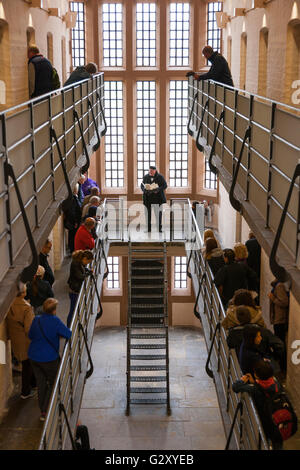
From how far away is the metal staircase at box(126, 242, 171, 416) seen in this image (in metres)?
15.7

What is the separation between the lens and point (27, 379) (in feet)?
31.5

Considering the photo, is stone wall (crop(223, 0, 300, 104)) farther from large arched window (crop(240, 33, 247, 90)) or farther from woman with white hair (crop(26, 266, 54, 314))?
woman with white hair (crop(26, 266, 54, 314))

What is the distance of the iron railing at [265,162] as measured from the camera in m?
6.03

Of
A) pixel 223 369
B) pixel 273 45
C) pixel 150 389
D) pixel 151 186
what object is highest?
pixel 273 45

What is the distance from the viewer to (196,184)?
75.9ft

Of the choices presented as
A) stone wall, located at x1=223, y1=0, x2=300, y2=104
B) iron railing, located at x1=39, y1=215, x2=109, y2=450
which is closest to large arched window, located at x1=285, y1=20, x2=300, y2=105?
stone wall, located at x1=223, y1=0, x2=300, y2=104

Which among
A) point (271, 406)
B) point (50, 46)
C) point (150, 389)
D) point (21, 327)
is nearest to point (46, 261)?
point (21, 327)

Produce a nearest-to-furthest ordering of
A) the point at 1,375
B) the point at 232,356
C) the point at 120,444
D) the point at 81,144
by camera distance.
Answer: the point at 232,356 < the point at 1,375 < the point at 81,144 < the point at 120,444

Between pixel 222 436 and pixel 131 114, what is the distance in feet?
42.1

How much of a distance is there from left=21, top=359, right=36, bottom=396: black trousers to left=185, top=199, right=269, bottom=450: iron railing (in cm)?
276

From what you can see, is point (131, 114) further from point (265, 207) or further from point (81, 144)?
point (265, 207)

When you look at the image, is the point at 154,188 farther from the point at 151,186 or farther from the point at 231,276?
the point at 231,276

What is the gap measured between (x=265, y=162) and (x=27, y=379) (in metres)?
4.93

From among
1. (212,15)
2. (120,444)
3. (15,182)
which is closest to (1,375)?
(120,444)
